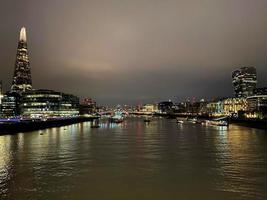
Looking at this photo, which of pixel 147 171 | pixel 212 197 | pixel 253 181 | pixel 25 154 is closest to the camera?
pixel 212 197

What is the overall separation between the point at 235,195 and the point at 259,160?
1685 centimetres

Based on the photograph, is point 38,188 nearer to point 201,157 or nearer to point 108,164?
point 108,164

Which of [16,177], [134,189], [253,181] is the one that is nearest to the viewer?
[134,189]

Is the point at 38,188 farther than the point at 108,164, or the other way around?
the point at 108,164

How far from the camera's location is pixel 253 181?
91.8 feet

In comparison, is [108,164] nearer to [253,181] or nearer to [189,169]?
[189,169]

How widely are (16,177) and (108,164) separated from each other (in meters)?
10.0

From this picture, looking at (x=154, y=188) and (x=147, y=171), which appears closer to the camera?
(x=154, y=188)

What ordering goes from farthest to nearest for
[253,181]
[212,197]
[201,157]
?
[201,157] → [253,181] → [212,197]

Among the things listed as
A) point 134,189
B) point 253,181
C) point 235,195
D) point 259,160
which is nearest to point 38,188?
point 134,189

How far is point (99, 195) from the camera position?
24.1 m

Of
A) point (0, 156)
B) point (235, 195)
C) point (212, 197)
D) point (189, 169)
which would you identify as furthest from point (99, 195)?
point (0, 156)

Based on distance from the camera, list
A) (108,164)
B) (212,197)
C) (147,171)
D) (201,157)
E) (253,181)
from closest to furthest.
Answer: (212,197)
(253,181)
(147,171)
(108,164)
(201,157)

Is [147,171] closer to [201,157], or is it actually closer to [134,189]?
[134,189]
